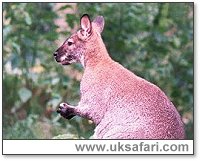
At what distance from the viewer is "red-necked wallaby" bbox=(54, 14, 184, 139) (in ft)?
13.7

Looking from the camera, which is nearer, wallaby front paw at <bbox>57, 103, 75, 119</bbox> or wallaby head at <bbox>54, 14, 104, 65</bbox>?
wallaby front paw at <bbox>57, 103, 75, 119</bbox>

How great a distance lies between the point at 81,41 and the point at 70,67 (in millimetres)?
1150

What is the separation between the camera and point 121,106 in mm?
4211

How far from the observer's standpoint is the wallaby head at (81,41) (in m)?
4.29

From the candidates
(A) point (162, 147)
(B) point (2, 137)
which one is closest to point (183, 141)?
(A) point (162, 147)

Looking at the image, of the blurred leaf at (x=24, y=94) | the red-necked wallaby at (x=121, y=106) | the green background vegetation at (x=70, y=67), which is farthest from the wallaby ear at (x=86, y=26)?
the blurred leaf at (x=24, y=94)

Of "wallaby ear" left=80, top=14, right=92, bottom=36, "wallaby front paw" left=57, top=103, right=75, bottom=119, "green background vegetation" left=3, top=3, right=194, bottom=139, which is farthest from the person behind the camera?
"green background vegetation" left=3, top=3, right=194, bottom=139

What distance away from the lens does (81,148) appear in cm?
462

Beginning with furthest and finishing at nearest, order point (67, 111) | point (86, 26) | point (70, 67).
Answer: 1. point (70, 67)
2. point (86, 26)
3. point (67, 111)

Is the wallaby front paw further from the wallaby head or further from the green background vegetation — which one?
the green background vegetation

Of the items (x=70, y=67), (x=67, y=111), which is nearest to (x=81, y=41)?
(x=67, y=111)

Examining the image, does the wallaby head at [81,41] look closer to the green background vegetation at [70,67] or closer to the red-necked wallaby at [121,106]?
the red-necked wallaby at [121,106]

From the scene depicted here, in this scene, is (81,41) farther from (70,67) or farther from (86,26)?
(70,67)

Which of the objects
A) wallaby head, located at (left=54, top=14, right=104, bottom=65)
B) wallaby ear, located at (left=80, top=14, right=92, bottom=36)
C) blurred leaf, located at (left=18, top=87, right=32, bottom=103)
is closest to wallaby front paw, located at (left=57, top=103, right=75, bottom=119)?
wallaby head, located at (left=54, top=14, right=104, bottom=65)
